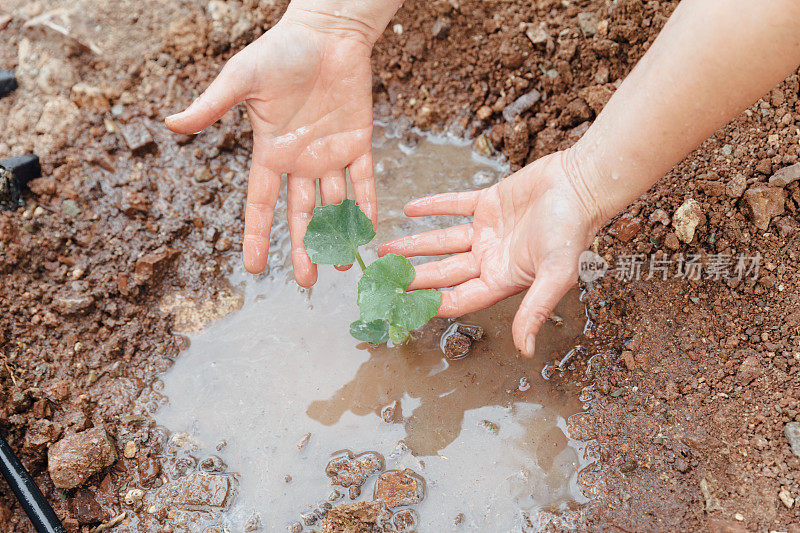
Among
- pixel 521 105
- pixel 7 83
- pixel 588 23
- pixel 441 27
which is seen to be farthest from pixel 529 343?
pixel 7 83

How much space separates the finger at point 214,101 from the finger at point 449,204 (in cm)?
72

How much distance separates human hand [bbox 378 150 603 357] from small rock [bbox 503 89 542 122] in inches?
27.0

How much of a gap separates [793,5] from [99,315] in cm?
251

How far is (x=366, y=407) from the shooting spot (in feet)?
6.91

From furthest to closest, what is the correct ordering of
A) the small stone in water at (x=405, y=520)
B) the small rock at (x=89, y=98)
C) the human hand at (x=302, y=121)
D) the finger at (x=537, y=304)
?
the small rock at (x=89, y=98) < the human hand at (x=302, y=121) < the small stone in water at (x=405, y=520) < the finger at (x=537, y=304)

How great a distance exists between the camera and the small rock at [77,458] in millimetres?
1934

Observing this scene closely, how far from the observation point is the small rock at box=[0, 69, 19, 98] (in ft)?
9.04

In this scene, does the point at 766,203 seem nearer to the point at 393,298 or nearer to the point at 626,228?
the point at 626,228

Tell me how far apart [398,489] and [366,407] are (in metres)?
0.32

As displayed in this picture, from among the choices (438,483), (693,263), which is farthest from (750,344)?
(438,483)

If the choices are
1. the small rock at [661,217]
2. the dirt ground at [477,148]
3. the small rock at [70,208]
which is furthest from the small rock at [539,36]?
the small rock at [70,208]

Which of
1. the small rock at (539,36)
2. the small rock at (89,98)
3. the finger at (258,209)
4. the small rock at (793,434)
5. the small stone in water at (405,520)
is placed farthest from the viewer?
the small rock at (89,98)

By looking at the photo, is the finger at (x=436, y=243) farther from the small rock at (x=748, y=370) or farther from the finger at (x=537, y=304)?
the small rock at (x=748, y=370)

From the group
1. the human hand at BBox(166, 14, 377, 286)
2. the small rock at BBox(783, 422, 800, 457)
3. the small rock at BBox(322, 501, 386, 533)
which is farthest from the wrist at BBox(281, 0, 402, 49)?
the small rock at BBox(783, 422, 800, 457)
